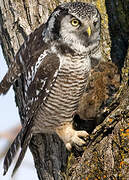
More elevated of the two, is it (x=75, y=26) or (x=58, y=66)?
(x=75, y=26)

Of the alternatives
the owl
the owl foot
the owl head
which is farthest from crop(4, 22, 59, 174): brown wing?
the owl foot

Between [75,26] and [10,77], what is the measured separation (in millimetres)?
710

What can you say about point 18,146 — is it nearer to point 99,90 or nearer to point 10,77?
point 10,77

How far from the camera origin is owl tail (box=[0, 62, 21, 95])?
3354 mm

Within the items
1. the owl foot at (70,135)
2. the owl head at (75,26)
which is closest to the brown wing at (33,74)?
the owl head at (75,26)

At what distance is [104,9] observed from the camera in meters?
3.42

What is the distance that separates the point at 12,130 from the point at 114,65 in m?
1.71

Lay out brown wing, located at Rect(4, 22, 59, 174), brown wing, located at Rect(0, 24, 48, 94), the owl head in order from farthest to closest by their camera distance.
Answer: brown wing, located at Rect(0, 24, 48, 94)
brown wing, located at Rect(4, 22, 59, 174)
the owl head

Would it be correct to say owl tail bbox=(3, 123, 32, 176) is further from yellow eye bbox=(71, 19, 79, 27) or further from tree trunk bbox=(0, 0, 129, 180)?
yellow eye bbox=(71, 19, 79, 27)

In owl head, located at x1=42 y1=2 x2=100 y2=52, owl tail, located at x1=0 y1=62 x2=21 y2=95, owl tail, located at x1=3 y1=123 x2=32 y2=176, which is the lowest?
owl tail, located at x1=3 y1=123 x2=32 y2=176

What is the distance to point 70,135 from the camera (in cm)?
344

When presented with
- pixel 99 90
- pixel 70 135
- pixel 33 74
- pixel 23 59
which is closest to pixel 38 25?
pixel 23 59

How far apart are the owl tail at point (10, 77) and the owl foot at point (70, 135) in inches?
23.4

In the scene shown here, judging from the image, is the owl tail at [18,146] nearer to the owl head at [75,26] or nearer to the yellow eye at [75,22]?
the owl head at [75,26]
